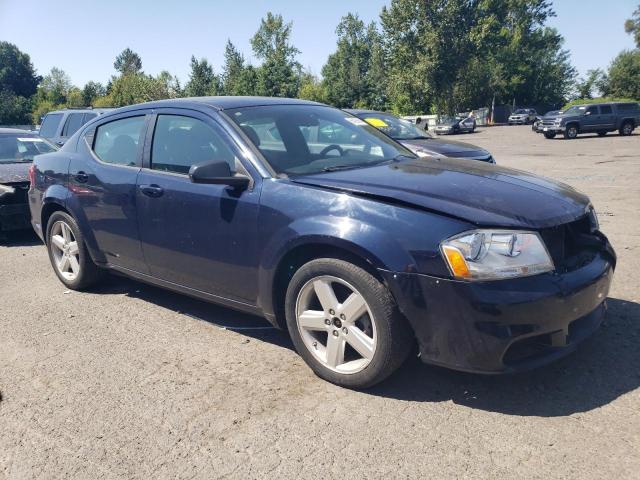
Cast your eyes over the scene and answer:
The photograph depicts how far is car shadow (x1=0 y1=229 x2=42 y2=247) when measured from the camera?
7763mm

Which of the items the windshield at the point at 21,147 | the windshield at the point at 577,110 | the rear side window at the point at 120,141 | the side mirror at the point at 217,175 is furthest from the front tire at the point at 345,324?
the windshield at the point at 577,110

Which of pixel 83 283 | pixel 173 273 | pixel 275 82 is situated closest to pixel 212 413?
pixel 173 273

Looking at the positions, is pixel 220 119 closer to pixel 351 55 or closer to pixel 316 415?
pixel 316 415

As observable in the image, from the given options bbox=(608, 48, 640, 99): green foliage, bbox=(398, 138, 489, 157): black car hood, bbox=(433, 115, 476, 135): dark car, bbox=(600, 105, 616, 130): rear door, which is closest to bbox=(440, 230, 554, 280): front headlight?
bbox=(398, 138, 489, 157): black car hood

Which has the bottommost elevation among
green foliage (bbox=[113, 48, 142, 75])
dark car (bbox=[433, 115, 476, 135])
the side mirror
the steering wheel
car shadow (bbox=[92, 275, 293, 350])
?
dark car (bbox=[433, 115, 476, 135])

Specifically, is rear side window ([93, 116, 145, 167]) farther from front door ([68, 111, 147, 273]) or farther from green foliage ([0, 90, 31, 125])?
green foliage ([0, 90, 31, 125])

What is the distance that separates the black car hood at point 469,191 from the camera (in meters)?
2.99

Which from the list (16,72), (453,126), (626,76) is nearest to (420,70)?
(453,126)

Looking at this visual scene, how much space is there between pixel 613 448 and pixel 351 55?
8331 centimetres

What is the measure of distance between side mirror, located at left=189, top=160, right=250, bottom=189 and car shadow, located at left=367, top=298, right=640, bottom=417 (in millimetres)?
1530

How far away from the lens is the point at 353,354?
3.33 metres

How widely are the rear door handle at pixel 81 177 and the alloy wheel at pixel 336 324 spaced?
255 cm

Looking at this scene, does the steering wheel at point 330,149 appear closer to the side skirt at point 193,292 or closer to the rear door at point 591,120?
the side skirt at point 193,292

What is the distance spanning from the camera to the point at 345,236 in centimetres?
306
